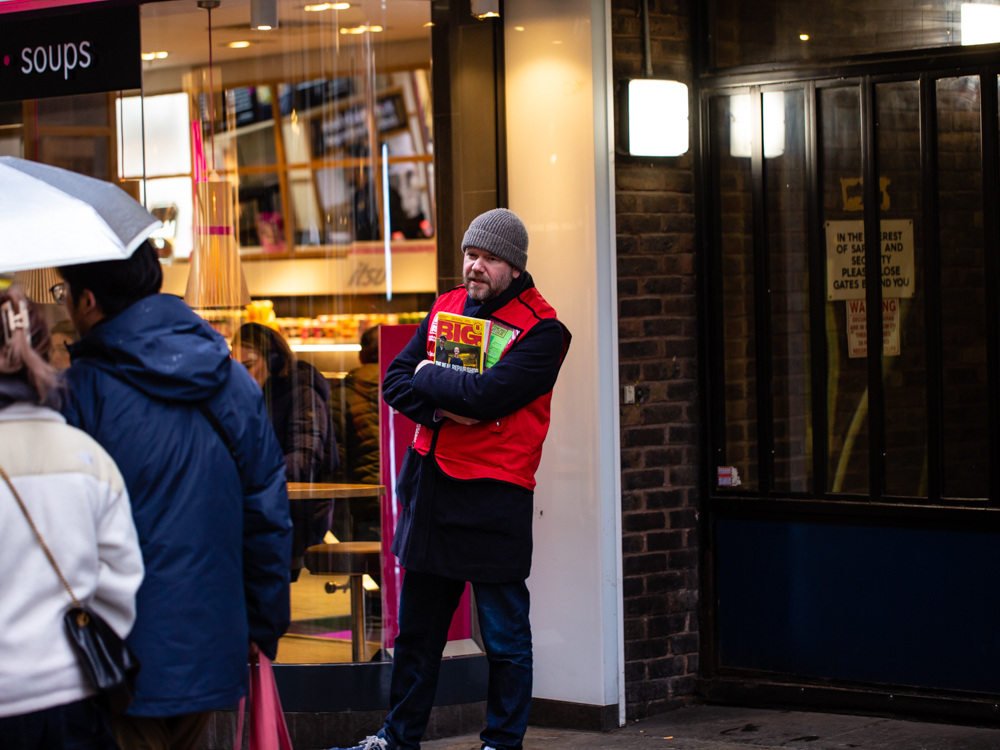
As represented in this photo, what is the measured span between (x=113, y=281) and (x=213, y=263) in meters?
2.89

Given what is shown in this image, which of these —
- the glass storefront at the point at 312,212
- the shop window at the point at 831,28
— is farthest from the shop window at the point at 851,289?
the glass storefront at the point at 312,212

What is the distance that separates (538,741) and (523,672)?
91cm

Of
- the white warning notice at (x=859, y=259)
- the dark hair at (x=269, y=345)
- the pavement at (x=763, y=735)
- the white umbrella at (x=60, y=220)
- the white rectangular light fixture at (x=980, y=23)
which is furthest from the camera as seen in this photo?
the dark hair at (x=269, y=345)

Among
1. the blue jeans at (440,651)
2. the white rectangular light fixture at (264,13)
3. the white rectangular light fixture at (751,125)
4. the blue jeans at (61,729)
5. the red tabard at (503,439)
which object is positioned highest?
the white rectangular light fixture at (264,13)

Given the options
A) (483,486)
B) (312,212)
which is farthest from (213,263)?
(483,486)

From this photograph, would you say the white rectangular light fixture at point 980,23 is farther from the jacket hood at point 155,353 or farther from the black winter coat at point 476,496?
the jacket hood at point 155,353

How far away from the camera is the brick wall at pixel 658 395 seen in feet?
16.3

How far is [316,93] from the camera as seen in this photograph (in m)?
5.29

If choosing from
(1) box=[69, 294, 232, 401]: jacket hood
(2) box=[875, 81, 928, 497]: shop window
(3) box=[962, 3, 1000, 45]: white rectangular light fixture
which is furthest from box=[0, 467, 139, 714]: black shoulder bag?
(3) box=[962, 3, 1000, 45]: white rectangular light fixture

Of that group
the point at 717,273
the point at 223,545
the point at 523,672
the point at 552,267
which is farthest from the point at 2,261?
the point at 717,273

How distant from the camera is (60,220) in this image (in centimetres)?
250

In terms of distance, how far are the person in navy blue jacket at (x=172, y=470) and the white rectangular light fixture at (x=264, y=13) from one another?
282 cm

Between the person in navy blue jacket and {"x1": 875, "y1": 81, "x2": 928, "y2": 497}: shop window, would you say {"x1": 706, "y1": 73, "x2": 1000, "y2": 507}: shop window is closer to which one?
{"x1": 875, "y1": 81, "x2": 928, "y2": 497}: shop window

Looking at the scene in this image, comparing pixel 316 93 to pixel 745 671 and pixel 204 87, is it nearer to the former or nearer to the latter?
pixel 204 87
